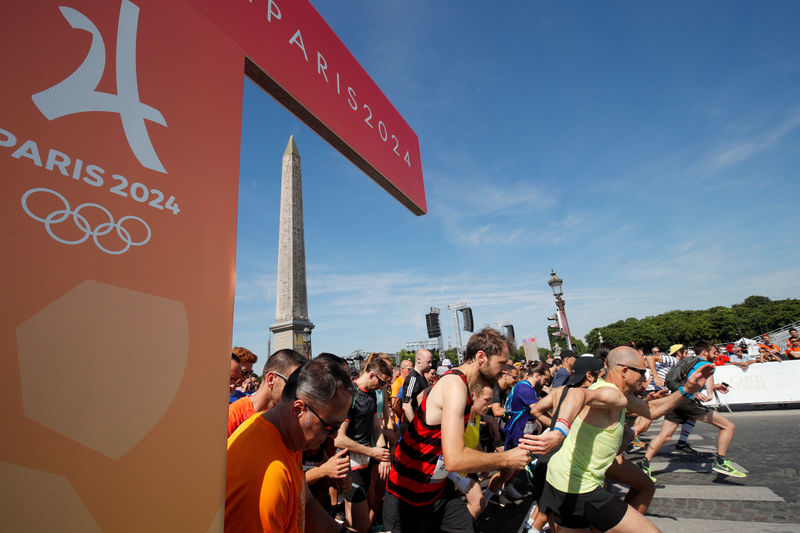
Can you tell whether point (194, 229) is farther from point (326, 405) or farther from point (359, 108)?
point (359, 108)

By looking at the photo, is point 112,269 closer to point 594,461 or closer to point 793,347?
point 594,461

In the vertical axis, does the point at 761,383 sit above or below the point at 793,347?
below

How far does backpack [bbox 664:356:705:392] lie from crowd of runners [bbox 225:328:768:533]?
10.6 ft

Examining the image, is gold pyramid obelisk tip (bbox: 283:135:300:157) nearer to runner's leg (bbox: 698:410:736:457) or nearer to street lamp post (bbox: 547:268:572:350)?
street lamp post (bbox: 547:268:572:350)

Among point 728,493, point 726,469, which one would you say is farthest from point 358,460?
point 726,469

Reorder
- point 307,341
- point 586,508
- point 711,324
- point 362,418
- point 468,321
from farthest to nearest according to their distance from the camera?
1. point 711,324
2. point 468,321
3. point 307,341
4. point 362,418
5. point 586,508

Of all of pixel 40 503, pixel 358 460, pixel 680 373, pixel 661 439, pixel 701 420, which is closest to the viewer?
pixel 40 503

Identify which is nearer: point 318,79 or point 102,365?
point 102,365

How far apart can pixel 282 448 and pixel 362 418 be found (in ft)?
9.80

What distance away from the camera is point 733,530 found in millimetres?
3705

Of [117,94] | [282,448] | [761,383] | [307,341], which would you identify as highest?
[307,341]

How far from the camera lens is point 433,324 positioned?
32406mm

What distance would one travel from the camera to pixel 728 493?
4766mm

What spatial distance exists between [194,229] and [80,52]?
1.81 feet
